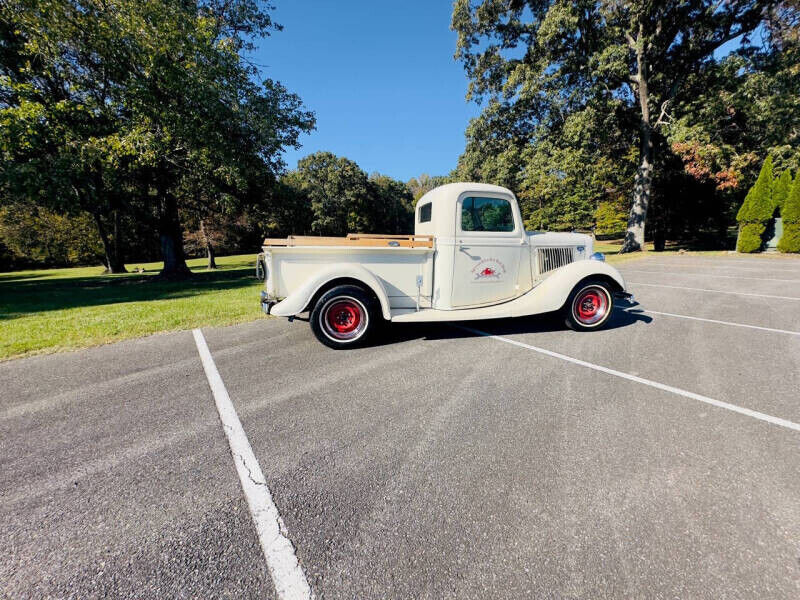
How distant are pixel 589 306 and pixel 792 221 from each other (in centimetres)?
1957

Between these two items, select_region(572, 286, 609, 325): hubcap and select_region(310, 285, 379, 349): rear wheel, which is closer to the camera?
select_region(310, 285, 379, 349): rear wheel

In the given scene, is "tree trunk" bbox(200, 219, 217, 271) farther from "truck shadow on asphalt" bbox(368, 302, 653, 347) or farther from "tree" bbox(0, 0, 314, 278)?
"truck shadow on asphalt" bbox(368, 302, 653, 347)

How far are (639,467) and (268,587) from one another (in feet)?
7.70

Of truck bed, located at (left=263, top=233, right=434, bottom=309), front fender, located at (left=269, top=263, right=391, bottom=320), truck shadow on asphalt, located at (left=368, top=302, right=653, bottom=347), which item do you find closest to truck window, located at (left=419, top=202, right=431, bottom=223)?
truck bed, located at (left=263, top=233, right=434, bottom=309)

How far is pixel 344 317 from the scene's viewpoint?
4.66m

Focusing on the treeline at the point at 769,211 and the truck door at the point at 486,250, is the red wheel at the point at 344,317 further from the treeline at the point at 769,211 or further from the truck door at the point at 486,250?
the treeline at the point at 769,211

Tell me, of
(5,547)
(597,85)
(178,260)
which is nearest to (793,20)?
(597,85)

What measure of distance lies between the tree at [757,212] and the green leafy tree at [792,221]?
2.40ft

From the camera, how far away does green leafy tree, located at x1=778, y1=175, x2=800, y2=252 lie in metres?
15.3

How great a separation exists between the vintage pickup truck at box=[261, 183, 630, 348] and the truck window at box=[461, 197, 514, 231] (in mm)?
16

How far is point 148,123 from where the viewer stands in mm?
10109

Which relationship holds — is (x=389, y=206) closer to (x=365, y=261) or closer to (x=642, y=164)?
(x=642, y=164)

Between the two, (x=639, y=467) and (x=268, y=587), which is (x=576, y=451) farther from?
(x=268, y=587)

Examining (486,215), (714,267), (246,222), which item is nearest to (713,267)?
(714,267)
